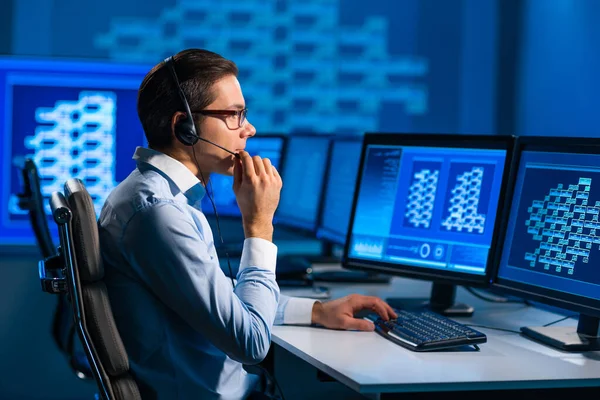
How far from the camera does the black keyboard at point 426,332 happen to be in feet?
6.10

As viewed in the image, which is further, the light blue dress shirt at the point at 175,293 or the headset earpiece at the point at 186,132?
the headset earpiece at the point at 186,132

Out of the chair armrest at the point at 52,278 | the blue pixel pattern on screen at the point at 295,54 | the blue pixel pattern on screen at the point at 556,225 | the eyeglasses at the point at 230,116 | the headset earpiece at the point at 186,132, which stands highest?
the blue pixel pattern on screen at the point at 295,54

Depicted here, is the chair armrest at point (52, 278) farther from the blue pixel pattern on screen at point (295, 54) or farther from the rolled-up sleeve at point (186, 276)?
the blue pixel pattern on screen at point (295, 54)

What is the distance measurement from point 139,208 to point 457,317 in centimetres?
107

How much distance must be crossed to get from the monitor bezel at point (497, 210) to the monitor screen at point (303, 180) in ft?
2.29

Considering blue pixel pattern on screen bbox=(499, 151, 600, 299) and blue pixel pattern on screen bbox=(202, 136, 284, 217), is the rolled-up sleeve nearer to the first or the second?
blue pixel pattern on screen bbox=(499, 151, 600, 299)

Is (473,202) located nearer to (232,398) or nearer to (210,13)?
(232,398)

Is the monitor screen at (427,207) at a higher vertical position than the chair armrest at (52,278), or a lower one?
higher

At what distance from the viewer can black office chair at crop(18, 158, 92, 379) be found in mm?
2749

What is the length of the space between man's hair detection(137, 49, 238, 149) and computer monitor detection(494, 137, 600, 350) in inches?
31.8

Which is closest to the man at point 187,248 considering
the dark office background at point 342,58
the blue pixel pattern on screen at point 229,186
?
the blue pixel pattern on screen at point 229,186

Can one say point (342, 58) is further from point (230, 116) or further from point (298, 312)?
point (230, 116)

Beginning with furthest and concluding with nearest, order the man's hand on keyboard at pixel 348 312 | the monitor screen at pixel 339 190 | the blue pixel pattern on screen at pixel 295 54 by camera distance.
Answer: the blue pixel pattern on screen at pixel 295 54 < the monitor screen at pixel 339 190 < the man's hand on keyboard at pixel 348 312

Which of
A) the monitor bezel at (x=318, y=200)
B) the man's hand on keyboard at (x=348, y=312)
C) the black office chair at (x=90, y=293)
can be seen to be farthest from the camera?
the monitor bezel at (x=318, y=200)
